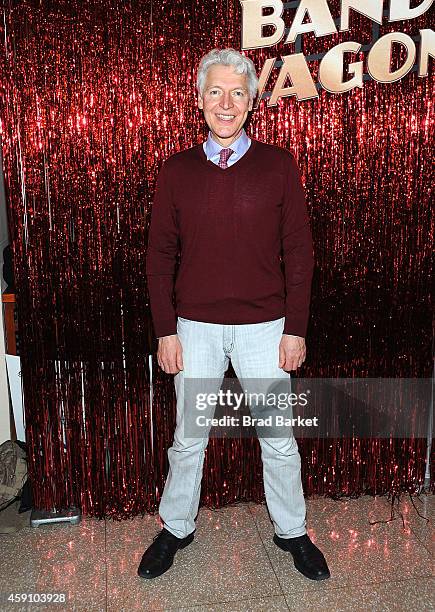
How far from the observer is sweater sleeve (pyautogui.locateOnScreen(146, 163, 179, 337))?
211 cm

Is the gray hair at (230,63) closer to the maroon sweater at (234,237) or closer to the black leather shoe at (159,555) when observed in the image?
the maroon sweater at (234,237)

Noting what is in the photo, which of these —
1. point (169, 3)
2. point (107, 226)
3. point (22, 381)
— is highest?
point (169, 3)

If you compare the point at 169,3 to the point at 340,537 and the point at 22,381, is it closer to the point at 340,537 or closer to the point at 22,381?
the point at 22,381

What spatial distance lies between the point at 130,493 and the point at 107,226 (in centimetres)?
98

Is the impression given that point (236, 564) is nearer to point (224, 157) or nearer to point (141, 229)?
point (141, 229)

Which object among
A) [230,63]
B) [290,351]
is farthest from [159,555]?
[230,63]

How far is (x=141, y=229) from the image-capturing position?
7.73 ft

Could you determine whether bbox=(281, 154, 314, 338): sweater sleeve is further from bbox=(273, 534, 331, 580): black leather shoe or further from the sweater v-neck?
bbox=(273, 534, 331, 580): black leather shoe

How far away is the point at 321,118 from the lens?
7.74ft

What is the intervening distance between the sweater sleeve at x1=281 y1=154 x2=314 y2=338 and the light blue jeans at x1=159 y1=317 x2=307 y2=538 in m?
0.07

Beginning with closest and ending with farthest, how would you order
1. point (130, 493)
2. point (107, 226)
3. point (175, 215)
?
point (175, 215) < point (107, 226) < point (130, 493)

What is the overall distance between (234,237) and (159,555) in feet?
3.41

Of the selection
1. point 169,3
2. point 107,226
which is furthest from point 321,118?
point 107,226

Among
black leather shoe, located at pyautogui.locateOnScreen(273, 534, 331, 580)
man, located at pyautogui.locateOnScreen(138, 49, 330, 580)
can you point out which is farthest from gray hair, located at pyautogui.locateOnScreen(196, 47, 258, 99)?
black leather shoe, located at pyautogui.locateOnScreen(273, 534, 331, 580)
